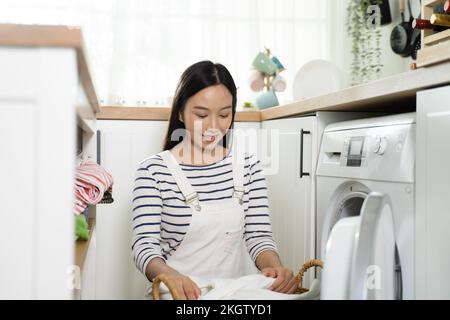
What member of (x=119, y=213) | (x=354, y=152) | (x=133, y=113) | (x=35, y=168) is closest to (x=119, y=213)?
(x=119, y=213)

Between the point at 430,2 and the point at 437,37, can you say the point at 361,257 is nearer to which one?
the point at 437,37

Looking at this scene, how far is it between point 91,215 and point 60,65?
4.33 feet

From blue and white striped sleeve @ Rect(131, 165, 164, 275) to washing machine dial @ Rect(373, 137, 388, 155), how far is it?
0.54 meters

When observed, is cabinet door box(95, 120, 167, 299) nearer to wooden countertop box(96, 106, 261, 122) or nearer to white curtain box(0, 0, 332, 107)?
wooden countertop box(96, 106, 261, 122)

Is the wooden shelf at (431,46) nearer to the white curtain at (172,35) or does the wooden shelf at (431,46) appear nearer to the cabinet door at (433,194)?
the cabinet door at (433,194)

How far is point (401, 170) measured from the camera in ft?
4.05

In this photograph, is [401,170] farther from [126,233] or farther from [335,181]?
[126,233]

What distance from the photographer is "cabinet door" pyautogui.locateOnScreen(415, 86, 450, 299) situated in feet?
3.59

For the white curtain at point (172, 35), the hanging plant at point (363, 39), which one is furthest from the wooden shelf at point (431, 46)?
the white curtain at point (172, 35)

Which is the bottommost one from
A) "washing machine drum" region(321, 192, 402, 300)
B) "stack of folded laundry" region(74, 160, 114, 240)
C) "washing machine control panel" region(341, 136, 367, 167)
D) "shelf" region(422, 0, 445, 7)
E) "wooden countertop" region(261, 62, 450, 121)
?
"washing machine drum" region(321, 192, 402, 300)

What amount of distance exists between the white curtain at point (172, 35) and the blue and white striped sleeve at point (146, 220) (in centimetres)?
137

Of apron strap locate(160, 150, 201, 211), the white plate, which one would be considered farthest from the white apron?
the white plate

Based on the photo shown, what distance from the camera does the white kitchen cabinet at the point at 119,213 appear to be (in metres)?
2.00
